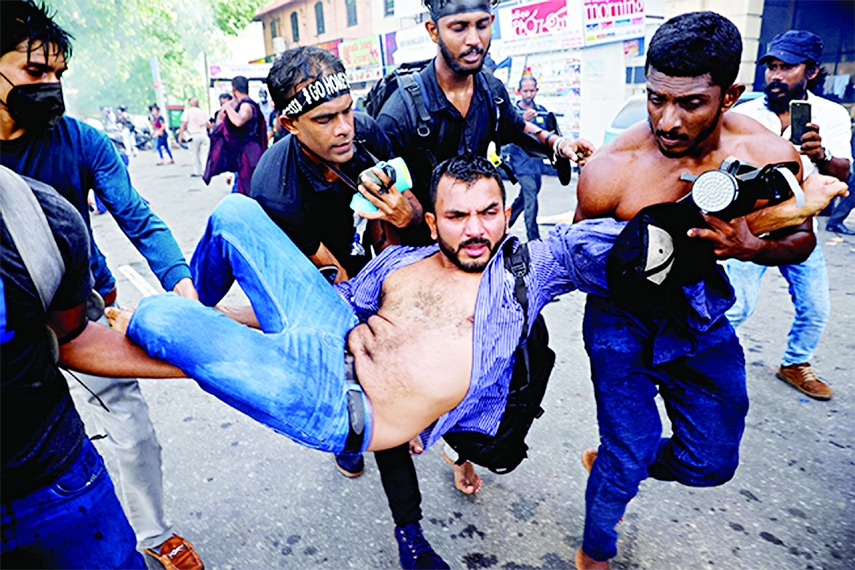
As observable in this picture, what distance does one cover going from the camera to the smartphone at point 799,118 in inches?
111

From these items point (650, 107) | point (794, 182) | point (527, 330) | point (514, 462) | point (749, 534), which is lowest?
point (749, 534)

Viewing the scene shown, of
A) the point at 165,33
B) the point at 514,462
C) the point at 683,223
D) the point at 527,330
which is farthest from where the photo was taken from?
the point at 165,33

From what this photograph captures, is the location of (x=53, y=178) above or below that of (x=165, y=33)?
below

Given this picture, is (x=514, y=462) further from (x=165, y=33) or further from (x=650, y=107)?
(x=165, y=33)

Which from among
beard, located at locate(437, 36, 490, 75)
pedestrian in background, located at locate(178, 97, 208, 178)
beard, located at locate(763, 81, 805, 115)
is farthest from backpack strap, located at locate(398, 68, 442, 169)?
pedestrian in background, located at locate(178, 97, 208, 178)

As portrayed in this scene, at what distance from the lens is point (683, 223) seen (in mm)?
1914

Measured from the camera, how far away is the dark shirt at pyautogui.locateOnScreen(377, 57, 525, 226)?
2947 mm

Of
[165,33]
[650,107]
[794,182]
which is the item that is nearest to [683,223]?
[794,182]

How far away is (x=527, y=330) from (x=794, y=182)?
3.23 feet

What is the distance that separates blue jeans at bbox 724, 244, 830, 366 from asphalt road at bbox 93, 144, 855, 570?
39 cm

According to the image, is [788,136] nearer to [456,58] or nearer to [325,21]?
[456,58]

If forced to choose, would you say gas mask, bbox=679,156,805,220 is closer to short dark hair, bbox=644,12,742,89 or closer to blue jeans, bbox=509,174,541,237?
short dark hair, bbox=644,12,742,89

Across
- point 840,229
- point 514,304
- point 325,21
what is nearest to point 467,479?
point 514,304

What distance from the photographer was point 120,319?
5.98 ft
